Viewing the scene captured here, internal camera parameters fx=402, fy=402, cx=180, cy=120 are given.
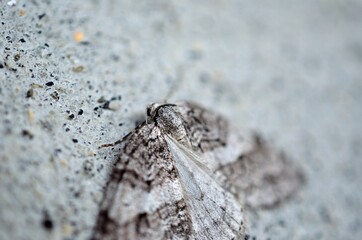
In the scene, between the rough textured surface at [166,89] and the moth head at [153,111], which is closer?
the rough textured surface at [166,89]

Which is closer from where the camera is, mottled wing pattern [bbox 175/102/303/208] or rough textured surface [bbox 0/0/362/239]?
rough textured surface [bbox 0/0/362/239]

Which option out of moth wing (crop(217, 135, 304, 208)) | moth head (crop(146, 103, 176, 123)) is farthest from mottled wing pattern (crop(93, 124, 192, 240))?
moth wing (crop(217, 135, 304, 208))

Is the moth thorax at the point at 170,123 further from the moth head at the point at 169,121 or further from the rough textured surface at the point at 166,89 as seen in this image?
the rough textured surface at the point at 166,89

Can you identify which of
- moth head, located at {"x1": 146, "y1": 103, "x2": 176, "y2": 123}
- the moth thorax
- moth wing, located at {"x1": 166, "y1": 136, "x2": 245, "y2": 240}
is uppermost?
moth head, located at {"x1": 146, "y1": 103, "x2": 176, "y2": 123}

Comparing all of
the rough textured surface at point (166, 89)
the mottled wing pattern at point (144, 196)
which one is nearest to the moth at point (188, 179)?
the mottled wing pattern at point (144, 196)

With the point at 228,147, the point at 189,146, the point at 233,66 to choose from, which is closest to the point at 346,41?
the point at 233,66

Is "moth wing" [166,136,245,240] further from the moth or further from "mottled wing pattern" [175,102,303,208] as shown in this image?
"mottled wing pattern" [175,102,303,208]
